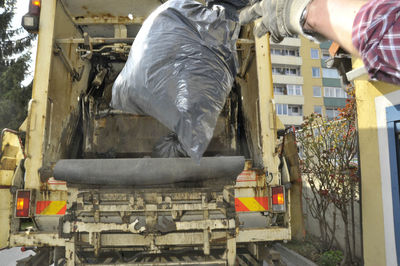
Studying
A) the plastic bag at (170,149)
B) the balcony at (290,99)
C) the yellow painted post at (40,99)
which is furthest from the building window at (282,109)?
the yellow painted post at (40,99)

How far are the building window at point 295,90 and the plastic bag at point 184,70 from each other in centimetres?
2698

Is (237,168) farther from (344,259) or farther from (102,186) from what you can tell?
(344,259)

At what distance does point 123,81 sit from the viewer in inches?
82.7

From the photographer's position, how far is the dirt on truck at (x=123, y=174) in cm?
186

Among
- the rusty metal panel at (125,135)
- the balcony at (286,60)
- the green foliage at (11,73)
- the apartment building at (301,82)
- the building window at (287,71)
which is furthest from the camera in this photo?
the building window at (287,71)

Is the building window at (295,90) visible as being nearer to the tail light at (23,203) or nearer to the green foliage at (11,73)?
the green foliage at (11,73)

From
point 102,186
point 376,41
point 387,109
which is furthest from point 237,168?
point 387,109

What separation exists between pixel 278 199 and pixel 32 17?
248 centimetres

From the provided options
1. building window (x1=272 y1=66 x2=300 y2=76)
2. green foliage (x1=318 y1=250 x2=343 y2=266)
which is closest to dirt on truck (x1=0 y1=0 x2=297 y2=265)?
green foliage (x1=318 y1=250 x2=343 y2=266)

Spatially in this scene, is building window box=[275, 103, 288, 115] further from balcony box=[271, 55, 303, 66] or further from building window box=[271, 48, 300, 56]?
building window box=[271, 48, 300, 56]

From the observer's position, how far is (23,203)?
2.11m

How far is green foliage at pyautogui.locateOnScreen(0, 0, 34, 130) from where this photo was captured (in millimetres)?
11227

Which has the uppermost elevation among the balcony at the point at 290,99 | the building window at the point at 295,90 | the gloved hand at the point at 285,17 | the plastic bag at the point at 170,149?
the building window at the point at 295,90

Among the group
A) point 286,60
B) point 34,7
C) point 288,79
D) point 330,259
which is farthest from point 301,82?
point 34,7
